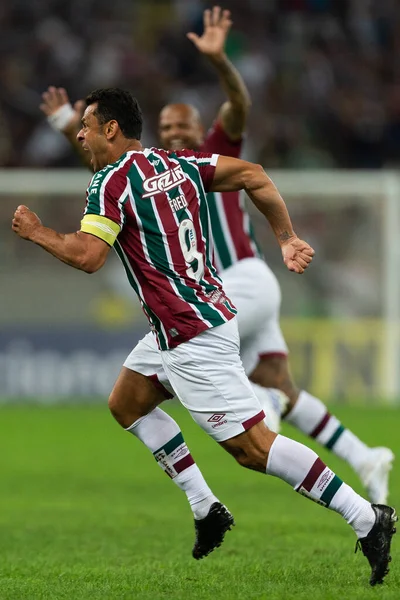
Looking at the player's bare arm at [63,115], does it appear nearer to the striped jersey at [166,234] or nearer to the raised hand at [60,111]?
the raised hand at [60,111]

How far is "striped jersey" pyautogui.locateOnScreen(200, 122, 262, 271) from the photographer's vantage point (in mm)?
8016

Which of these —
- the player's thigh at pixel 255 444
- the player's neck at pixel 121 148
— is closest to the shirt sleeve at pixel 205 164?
the player's neck at pixel 121 148

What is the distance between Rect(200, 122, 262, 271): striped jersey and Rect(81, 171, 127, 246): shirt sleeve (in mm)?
2746

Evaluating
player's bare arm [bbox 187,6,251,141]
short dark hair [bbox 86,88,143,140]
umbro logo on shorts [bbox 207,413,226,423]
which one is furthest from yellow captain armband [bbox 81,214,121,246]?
player's bare arm [bbox 187,6,251,141]

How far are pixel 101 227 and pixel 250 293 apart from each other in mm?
2924

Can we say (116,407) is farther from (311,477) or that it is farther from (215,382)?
(311,477)

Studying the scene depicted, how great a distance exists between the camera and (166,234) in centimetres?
536

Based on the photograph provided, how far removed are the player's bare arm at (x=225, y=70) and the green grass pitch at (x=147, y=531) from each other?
8.56ft

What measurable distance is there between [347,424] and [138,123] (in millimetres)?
8291

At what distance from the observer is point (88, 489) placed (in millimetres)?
9352

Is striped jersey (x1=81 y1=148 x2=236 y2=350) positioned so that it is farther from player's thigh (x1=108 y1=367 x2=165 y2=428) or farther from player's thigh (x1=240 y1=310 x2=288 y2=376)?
player's thigh (x1=240 y1=310 x2=288 y2=376)

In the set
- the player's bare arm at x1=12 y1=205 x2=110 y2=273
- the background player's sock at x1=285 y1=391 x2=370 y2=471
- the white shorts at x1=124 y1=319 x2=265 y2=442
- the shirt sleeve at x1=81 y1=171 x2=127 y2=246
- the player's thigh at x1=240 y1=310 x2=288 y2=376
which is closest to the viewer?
the player's bare arm at x1=12 y1=205 x2=110 y2=273

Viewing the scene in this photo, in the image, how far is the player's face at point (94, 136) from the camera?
546cm

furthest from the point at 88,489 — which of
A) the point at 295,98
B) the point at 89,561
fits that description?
the point at 295,98
